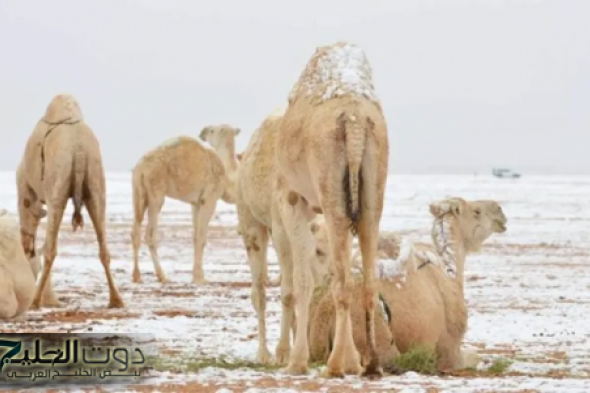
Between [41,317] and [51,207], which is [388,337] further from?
[51,207]

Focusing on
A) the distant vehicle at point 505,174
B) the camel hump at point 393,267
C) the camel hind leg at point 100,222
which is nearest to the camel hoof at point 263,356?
the camel hump at point 393,267

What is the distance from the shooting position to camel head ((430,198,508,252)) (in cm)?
1229

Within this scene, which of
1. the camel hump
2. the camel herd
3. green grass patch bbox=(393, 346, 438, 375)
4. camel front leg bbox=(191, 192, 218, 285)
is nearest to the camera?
the camel herd

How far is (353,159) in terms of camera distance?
8.50m

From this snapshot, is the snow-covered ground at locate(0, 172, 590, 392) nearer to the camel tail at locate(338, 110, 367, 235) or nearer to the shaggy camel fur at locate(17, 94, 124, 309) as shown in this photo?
the shaggy camel fur at locate(17, 94, 124, 309)

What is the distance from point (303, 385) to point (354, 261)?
7.50ft

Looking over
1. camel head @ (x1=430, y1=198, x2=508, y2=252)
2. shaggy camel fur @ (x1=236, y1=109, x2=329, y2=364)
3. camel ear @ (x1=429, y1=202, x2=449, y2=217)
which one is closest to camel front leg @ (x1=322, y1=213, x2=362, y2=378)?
shaggy camel fur @ (x1=236, y1=109, x2=329, y2=364)

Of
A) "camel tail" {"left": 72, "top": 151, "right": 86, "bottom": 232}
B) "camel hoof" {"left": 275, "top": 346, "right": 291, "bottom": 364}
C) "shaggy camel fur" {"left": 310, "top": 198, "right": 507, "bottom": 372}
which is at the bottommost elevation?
"camel hoof" {"left": 275, "top": 346, "right": 291, "bottom": 364}

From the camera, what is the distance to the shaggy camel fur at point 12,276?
1303cm

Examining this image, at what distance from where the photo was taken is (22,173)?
632 inches

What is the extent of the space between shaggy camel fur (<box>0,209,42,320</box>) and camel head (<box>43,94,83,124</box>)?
200 cm

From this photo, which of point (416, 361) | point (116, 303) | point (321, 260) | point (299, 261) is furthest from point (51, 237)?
point (416, 361)

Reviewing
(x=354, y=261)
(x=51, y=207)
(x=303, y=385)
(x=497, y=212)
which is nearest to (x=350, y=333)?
(x=303, y=385)

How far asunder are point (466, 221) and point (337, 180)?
4.77 metres
